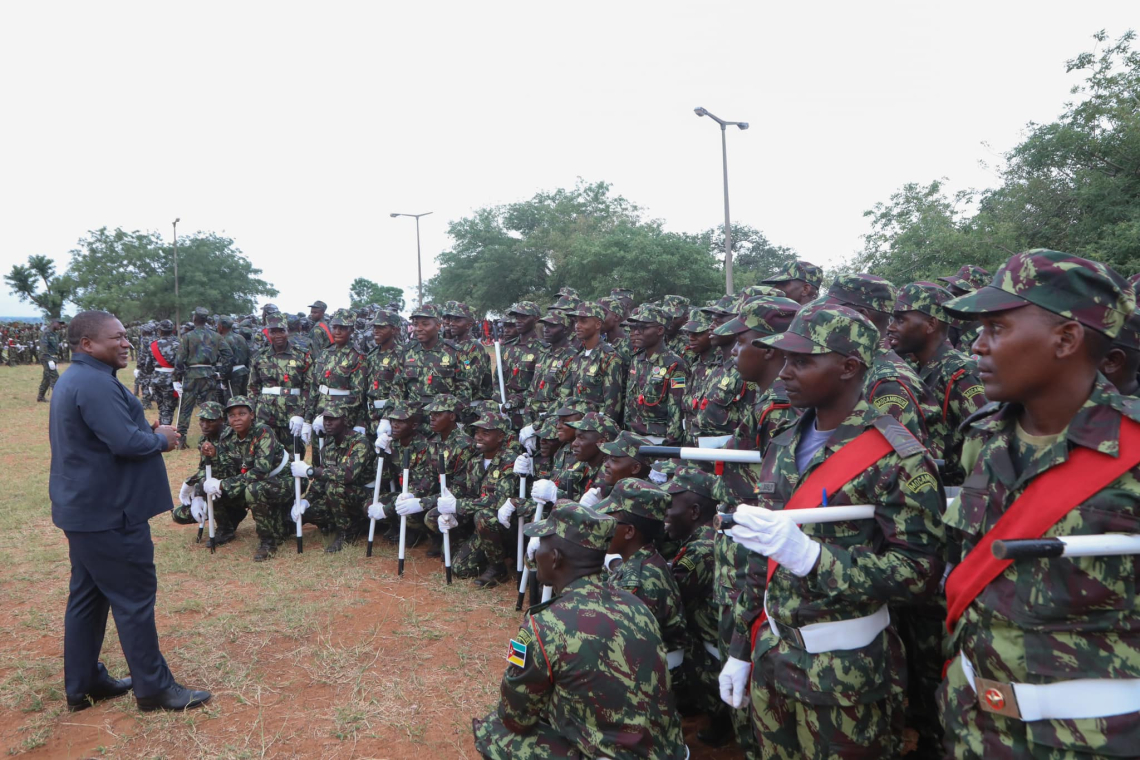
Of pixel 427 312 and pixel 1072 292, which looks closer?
pixel 1072 292

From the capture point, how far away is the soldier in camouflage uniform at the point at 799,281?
575 centimetres

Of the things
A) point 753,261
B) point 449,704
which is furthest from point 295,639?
point 753,261

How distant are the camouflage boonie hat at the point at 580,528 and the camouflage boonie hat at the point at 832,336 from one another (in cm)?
112

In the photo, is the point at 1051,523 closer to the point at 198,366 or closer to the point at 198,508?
the point at 198,508

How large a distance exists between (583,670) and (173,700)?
3243mm

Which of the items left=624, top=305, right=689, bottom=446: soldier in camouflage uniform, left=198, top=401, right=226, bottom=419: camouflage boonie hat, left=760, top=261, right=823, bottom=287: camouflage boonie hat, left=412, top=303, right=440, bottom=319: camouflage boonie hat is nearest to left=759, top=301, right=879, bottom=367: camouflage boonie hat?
left=760, top=261, right=823, bottom=287: camouflage boonie hat

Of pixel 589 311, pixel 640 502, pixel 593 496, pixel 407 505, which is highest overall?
pixel 589 311

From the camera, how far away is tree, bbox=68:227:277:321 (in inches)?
1810

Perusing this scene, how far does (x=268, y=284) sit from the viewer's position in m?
51.0

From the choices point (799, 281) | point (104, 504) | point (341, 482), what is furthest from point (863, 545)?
point (341, 482)

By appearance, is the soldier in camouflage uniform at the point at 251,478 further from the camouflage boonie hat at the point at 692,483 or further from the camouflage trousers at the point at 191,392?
the camouflage trousers at the point at 191,392

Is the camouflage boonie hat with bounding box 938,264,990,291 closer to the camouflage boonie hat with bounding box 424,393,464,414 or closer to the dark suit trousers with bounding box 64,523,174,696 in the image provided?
the camouflage boonie hat with bounding box 424,393,464,414

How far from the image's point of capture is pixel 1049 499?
6.41ft

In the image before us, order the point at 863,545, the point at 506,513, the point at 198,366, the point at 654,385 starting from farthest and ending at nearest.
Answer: the point at 198,366
the point at 654,385
the point at 506,513
the point at 863,545
